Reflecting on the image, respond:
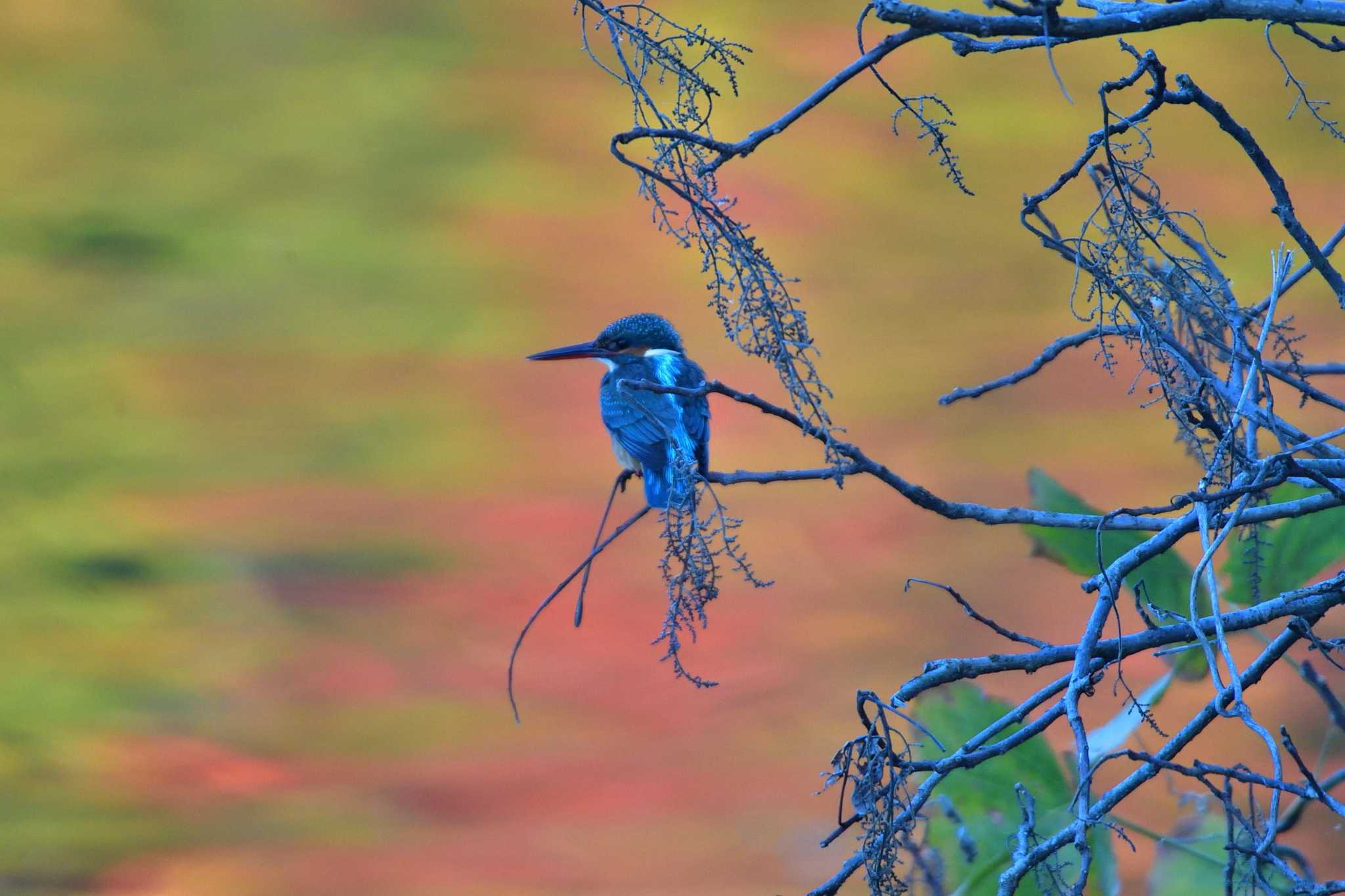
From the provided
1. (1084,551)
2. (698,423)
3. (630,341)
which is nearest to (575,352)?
(630,341)

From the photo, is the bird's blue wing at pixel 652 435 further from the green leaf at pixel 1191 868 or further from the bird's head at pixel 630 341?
the green leaf at pixel 1191 868

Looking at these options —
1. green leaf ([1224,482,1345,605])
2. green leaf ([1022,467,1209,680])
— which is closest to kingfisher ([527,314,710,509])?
green leaf ([1022,467,1209,680])

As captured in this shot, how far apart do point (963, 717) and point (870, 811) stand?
1.18m

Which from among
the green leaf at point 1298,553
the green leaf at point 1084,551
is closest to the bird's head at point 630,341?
the green leaf at point 1084,551

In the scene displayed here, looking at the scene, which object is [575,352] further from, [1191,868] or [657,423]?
[1191,868]

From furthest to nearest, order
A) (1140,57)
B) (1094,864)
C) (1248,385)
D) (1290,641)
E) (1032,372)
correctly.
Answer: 1. (1094,864)
2. (1032,372)
3. (1290,641)
4. (1140,57)
5. (1248,385)

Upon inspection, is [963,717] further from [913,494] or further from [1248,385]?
[1248,385]

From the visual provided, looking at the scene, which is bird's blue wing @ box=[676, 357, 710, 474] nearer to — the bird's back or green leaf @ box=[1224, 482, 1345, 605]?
the bird's back

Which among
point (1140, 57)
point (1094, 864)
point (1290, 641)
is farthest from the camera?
point (1094, 864)

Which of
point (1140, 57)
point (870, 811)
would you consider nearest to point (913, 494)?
point (870, 811)

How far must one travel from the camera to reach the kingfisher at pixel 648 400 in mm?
2498

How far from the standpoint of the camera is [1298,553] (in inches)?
90.0

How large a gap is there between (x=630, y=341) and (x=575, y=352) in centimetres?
13

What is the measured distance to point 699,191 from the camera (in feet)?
4.10
